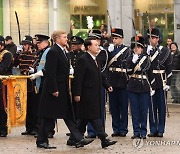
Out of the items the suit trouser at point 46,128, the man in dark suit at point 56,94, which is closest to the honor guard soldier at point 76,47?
the man in dark suit at point 56,94

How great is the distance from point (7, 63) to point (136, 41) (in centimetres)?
267

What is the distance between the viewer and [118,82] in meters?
12.8

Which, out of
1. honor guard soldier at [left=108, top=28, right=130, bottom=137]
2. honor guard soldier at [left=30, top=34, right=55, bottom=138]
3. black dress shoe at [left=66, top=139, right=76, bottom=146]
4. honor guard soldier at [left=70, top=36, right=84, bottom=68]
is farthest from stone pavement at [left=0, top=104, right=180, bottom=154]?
honor guard soldier at [left=70, top=36, right=84, bottom=68]

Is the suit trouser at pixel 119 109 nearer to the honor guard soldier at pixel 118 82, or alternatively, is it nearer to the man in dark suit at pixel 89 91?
the honor guard soldier at pixel 118 82

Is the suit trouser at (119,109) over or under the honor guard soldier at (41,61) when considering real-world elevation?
under

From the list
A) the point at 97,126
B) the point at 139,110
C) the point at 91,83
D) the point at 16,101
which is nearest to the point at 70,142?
the point at 97,126

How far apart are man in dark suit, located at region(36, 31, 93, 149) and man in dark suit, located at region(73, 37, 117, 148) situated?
20 cm

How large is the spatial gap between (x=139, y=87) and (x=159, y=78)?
0.54 m

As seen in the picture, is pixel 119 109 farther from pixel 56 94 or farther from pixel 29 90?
pixel 56 94

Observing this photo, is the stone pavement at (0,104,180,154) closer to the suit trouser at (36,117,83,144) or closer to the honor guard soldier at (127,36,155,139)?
the suit trouser at (36,117,83,144)

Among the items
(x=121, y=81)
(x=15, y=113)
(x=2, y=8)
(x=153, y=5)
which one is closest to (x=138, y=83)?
(x=121, y=81)

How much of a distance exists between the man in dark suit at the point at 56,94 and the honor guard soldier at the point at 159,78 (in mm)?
1984

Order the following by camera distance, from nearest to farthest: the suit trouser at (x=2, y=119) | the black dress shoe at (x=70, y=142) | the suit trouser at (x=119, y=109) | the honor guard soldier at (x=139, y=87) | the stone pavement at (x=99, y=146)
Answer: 1. the stone pavement at (x=99, y=146)
2. the black dress shoe at (x=70, y=142)
3. the honor guard soldier at (x=139, y=87)
4. the suit trouser at (x=119, y=109)
5. the suit trouser at (x=2, y=119)

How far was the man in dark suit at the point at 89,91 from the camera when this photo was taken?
37.1 ft
